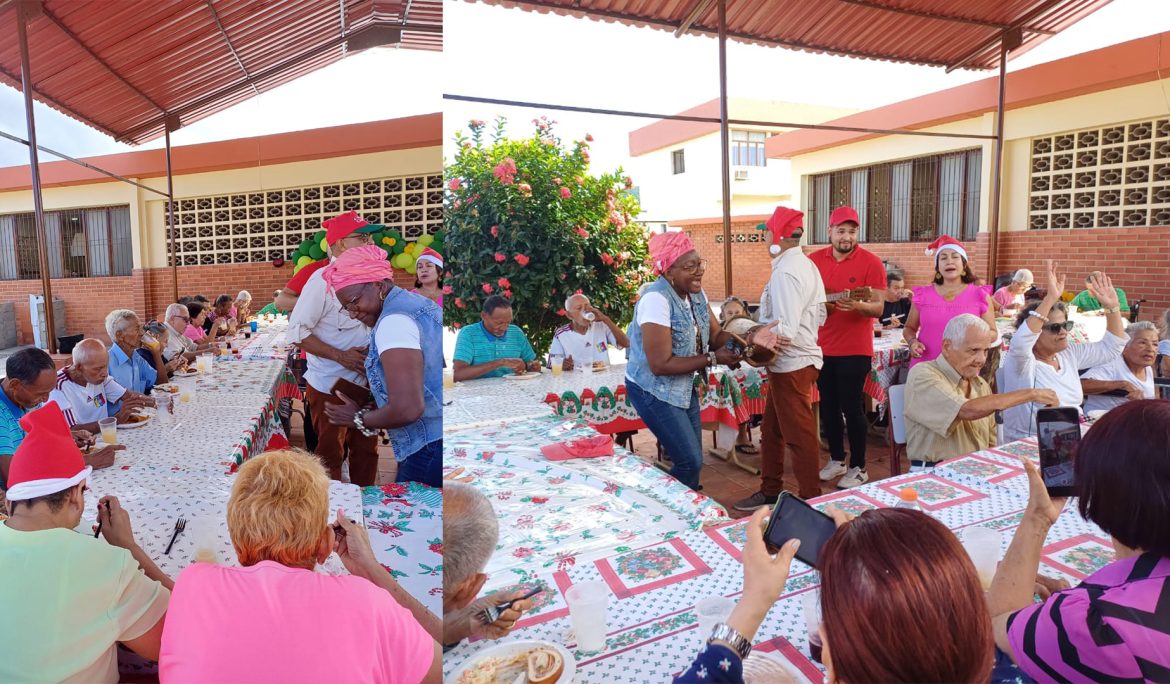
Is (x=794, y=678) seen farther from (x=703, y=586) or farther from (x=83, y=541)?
(x=83, y=541)

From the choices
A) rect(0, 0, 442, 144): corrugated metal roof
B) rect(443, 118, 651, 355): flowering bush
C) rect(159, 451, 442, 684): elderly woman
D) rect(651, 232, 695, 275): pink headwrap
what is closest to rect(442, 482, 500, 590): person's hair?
rect(159, 451, 442, 684): elderly woman

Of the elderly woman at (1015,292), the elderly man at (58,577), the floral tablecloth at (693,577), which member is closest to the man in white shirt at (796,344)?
the floral tablecloth at (693,577)

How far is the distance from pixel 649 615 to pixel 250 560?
662 mm

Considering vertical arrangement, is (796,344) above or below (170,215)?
below

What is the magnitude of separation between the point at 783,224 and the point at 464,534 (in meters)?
2.29

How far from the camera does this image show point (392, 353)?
3.66ft

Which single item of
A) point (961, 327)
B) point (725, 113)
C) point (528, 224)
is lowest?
point (961, 327)

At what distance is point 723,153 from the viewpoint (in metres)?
3.90

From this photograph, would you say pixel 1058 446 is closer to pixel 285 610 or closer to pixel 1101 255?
pixel 285 610

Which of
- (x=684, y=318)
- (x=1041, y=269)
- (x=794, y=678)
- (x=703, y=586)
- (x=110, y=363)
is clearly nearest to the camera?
(x=794, y=678)

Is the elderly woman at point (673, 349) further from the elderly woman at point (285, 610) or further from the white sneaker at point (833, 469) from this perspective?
the elderly woman at point (285, 610)

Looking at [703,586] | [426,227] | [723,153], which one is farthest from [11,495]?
[723,153]

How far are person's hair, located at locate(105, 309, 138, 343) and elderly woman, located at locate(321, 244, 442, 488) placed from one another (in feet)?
1.08

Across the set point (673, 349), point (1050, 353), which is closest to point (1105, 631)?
point (673, 349)
